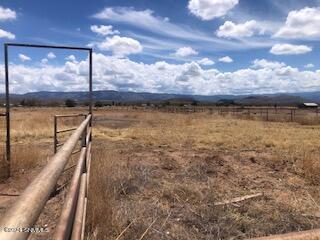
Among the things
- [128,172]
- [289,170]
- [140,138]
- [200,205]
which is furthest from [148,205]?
[140,138]

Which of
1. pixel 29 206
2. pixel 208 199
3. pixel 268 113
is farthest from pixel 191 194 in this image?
pixel 268 113

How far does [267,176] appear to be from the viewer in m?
10.4

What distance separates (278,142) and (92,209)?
13634mm

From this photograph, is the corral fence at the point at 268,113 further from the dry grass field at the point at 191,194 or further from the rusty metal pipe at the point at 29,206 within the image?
the rusty metal pipe at the point at 29,206

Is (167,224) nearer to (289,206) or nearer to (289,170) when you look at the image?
(289,206)

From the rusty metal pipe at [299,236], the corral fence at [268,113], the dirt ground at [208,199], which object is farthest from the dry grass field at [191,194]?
the corral fence at [268,113]

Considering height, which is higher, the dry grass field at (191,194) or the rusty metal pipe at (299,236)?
the rusty metal pipe at (299,236)

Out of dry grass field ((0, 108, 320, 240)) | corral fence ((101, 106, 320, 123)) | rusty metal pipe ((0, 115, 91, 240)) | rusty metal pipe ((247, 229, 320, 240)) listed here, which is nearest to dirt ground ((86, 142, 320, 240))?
dry grass field ((0, 108, 320, 240))

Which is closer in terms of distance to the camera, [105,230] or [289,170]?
[105,230]

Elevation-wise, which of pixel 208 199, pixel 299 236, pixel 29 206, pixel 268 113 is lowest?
pixel 268 113

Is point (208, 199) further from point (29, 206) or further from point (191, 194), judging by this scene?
point (29, 206)

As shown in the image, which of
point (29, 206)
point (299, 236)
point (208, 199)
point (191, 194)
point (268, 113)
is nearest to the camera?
point (29, 206)

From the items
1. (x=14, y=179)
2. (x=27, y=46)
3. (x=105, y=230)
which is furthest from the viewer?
(x=14, y=179)

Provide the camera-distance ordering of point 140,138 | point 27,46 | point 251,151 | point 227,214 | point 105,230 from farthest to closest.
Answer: point 140,138, point 251,151, point 27,46, point 227,214, point 105,230
